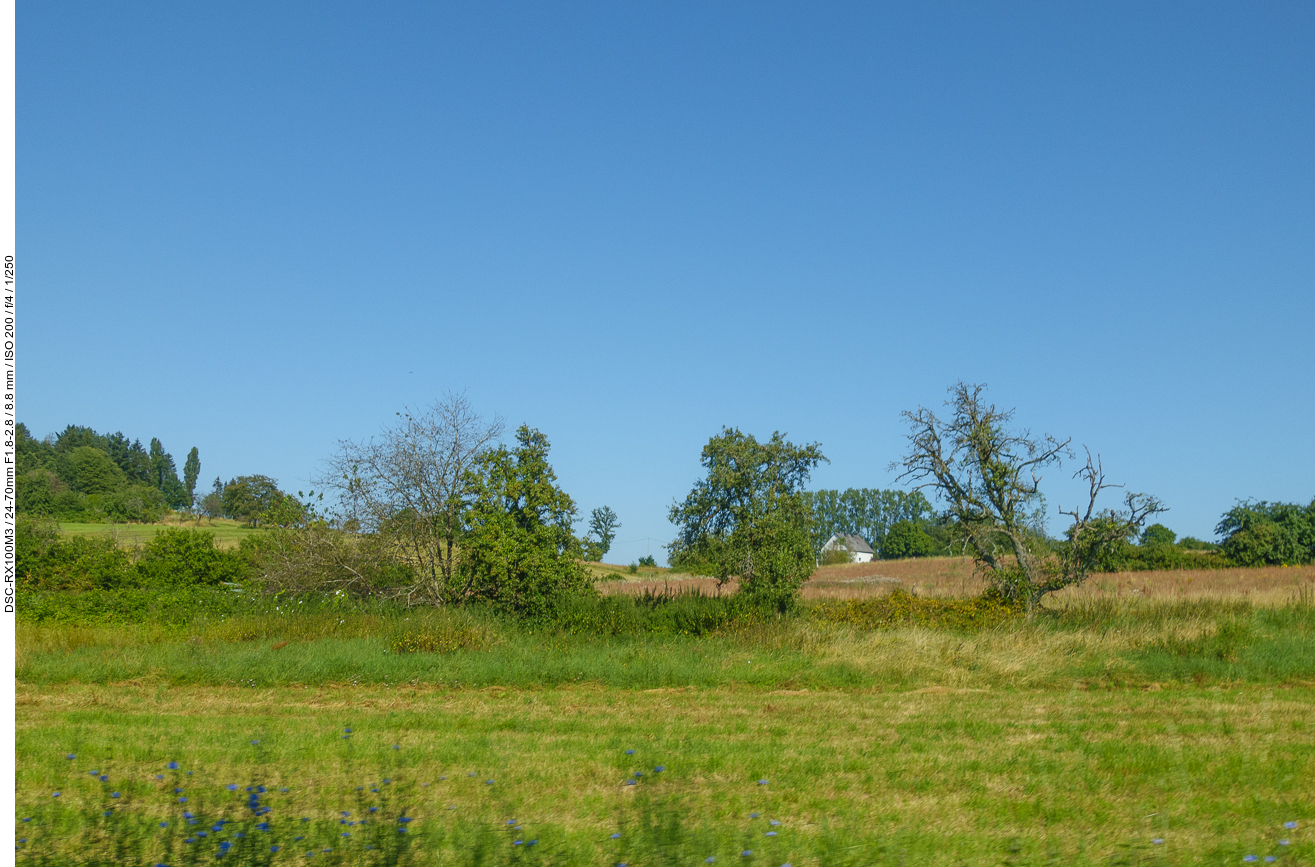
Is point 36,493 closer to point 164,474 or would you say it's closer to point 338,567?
point 338,567

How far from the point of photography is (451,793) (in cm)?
624

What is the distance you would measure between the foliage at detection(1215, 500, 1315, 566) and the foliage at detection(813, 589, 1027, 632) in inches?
1509

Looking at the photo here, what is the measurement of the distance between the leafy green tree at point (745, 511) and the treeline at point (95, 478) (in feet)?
46.7

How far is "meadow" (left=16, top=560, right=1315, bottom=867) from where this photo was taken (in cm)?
498

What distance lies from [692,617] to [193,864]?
13383mm

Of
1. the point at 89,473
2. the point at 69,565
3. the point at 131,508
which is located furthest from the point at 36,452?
the point at 69,565

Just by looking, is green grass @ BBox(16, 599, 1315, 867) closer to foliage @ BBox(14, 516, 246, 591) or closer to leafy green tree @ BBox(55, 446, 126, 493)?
foliage @ BBox(14, 516, 246, 591)

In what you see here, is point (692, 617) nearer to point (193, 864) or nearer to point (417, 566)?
point (417, 566)

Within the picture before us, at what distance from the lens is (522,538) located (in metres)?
18.9

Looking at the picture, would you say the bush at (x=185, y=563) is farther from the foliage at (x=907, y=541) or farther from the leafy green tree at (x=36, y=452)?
the foliage at (x=907, y=541)

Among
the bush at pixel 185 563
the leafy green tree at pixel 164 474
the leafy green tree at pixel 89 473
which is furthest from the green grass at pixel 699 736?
the leafy green tree at pixel 164 474

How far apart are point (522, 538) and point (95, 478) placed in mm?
71543

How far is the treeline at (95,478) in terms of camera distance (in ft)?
159

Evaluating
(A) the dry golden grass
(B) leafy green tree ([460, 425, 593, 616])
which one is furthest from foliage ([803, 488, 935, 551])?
(B) leafy green tree ([460, 425, 593, 616])
